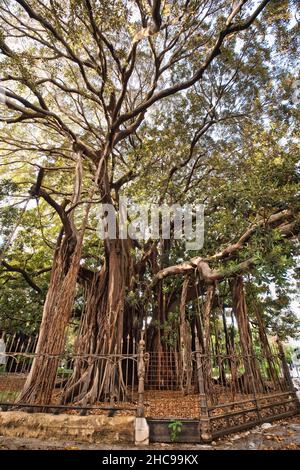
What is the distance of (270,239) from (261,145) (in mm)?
3129

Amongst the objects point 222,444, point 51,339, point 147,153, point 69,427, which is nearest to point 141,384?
point 69,427

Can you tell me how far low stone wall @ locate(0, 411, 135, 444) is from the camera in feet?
9.27

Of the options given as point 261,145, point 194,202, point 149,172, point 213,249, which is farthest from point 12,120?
point 261,145

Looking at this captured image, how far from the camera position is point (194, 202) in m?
6.68

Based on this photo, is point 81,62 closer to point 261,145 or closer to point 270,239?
point 261,145

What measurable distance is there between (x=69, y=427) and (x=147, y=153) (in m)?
5.71

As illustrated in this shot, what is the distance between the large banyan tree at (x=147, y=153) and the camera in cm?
419

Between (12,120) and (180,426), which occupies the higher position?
(12,120)

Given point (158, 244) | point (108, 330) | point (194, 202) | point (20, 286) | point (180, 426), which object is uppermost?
point (194, 202)

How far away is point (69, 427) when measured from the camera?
2.89 meters

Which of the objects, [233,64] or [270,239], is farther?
[233,64]

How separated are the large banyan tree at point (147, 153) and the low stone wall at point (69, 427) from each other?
38cm
